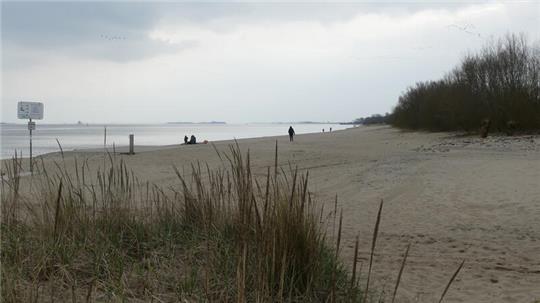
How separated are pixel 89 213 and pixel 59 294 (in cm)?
108

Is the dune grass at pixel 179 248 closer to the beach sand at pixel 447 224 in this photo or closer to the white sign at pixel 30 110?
the beach sand at pixel 447 224

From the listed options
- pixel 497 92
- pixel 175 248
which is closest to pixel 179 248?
pixel 175 248

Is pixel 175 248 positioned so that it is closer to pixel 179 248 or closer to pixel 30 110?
pixel 179 248

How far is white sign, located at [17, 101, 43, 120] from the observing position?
15.5 m

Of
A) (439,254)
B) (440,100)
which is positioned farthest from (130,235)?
(440,100)

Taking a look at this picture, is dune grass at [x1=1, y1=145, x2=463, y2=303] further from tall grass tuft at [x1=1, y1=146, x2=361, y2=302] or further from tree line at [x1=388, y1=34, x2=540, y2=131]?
tree line at [x1=388, y1=34, x2=540, y2=131]

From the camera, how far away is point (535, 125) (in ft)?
91.1

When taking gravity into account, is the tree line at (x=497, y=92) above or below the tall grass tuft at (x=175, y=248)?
above

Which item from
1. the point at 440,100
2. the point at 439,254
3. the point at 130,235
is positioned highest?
the point at 440,100

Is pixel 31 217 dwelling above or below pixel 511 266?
above

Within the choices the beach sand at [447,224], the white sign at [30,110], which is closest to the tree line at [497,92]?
the beach sand at [447,224]

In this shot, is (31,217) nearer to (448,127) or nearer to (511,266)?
(511,266)

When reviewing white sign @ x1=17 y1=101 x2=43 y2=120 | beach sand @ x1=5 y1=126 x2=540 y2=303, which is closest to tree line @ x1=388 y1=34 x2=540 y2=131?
beach sand @ x1=5 y1=126 x2=540 y2=303

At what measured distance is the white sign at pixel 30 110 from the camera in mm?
15492
